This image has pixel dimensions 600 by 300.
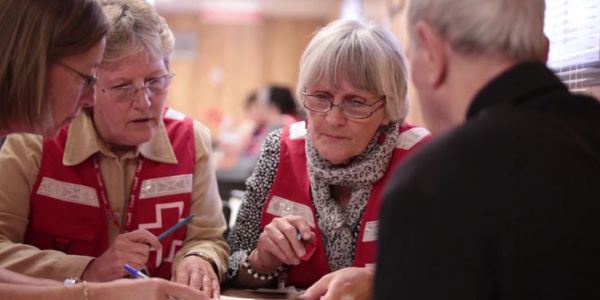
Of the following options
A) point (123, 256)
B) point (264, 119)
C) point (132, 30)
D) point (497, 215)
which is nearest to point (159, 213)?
point (123, 256)

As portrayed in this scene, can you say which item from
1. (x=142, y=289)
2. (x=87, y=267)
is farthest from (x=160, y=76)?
(x=142, y=289)

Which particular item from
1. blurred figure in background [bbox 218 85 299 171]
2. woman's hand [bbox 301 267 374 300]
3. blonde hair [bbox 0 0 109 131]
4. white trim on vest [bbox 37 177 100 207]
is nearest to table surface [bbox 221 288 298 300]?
woman's hand [bbox 301 267 374 300]

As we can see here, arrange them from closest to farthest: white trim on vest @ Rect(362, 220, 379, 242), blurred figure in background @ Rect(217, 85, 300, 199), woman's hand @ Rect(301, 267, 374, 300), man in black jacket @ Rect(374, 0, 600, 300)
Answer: man in black jacket @ Rect(374, 0, 600, 300), woman's hand @ Rect(301, 267, 374, 300), white trim on vest @ Rect(362, 220, 379, 242), blurred figure in background @ Rect(217, 85, 300, 199)

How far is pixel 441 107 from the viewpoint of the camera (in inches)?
45.6

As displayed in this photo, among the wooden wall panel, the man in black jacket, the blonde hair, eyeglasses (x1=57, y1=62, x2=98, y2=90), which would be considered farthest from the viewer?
the wooden wall panel

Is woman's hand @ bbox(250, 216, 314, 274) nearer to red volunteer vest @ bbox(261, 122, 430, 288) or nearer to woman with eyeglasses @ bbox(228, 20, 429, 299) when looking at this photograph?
woman with eyeglasses @ bbox(228, 20, 429, 299)

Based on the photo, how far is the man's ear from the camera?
3.67ft

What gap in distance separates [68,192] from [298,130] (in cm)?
69

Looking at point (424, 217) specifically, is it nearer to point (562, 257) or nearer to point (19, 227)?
point (562, 257)

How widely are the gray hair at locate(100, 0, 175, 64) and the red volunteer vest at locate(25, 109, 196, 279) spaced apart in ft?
1.03

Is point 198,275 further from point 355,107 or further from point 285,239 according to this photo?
point 355,107

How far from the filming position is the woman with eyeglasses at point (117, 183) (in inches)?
74.7

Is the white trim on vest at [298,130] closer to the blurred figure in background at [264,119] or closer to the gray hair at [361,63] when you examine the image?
the gray hair at [361,63]

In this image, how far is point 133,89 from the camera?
195cm
